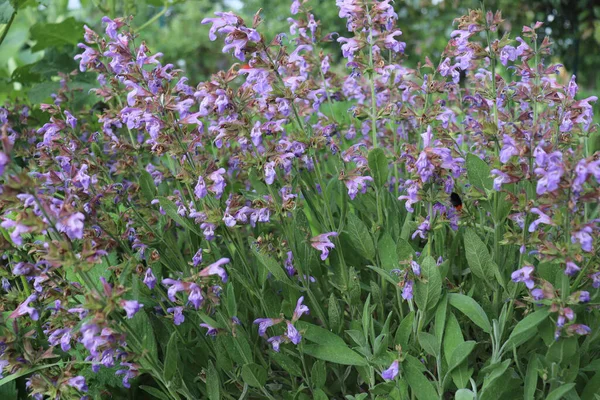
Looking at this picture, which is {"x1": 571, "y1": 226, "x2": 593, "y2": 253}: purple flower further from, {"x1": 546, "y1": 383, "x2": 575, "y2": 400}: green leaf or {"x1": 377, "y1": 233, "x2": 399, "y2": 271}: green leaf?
{"x1": 377, "y1": 233, "x2": 399, "y2": 271}: green leaf

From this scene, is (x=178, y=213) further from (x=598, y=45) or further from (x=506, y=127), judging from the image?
(x=598, y=45)

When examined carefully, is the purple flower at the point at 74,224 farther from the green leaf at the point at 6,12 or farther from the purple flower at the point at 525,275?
the green leaf at the point at 6,12

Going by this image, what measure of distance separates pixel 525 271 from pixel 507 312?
→ 7.2 inches

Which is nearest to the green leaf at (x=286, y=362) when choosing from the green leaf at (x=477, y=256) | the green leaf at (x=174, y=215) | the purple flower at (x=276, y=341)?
the purple flower at (x=276, y=341)

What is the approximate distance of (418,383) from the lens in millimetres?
1477

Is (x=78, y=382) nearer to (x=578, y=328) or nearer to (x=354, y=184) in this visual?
(x=354, y=184)

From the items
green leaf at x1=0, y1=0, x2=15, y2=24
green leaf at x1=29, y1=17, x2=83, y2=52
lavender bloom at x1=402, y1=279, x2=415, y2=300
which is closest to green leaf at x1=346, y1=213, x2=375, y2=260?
lavender bloom at x1=402, y1=279, x2=415, y2=300

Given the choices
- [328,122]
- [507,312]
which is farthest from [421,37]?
[507,312]

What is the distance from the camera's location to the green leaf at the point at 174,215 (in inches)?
63.2

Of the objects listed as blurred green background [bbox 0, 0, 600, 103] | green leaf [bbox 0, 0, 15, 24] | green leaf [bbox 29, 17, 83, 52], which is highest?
green leaf [bbox 0, 0, 15, 24]

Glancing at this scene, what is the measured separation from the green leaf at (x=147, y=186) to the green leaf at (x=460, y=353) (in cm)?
91

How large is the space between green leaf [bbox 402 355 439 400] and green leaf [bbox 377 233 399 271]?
11.0 inches

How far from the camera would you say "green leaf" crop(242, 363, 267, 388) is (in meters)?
1.52

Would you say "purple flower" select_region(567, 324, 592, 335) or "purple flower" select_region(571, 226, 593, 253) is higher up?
"purple flower" select_region(571, 226, 593, 253)
